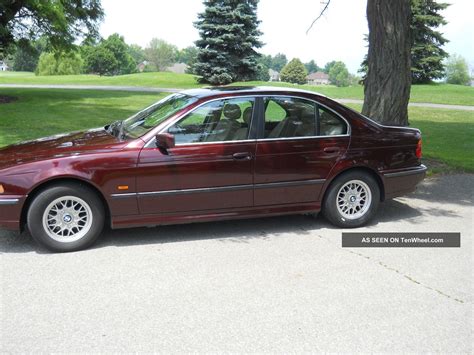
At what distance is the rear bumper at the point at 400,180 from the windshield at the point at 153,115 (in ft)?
8.05

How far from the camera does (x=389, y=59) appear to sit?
8484 millimetres

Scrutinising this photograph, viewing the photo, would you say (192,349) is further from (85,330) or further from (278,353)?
(85,330)

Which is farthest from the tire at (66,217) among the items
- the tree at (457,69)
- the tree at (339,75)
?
the tree at (339,75)

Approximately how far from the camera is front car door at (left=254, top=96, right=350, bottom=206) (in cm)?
531

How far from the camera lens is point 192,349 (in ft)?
10.4

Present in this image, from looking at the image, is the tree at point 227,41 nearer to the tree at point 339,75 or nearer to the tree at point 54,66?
the tree at point 54,66

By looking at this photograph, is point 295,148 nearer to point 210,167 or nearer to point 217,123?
point 217,123

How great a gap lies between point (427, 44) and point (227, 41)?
16700 mm

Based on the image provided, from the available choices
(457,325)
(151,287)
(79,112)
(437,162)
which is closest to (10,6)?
(79,112)

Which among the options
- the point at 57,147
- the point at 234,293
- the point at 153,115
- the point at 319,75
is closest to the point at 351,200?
the point at 234,293

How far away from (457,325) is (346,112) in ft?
9.33

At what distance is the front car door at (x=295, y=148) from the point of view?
531cm

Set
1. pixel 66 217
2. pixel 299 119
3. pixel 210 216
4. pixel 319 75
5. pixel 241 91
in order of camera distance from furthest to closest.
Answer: pixel 319 75 < pixel 299 119 < pixel 241 91 < pixel 210 216 < pixel 66 217

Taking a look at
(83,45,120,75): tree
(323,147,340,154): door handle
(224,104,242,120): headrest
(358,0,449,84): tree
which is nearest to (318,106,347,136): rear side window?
(323,147,340,154): door handle
